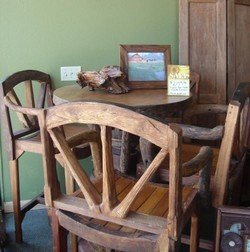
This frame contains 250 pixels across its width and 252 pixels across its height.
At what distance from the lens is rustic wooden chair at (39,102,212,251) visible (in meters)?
1.06

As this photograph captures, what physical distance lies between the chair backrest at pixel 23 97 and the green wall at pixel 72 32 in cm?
11

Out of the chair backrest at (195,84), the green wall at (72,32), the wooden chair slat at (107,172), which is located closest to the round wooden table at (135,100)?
the chair backrest at (195,84)

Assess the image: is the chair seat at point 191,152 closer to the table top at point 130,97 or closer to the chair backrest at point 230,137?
the chair backrest at point 230,137

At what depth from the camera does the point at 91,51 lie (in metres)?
2.45

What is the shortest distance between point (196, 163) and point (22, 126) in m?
1.46

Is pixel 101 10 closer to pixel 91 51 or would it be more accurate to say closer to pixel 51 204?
pixel 91 51

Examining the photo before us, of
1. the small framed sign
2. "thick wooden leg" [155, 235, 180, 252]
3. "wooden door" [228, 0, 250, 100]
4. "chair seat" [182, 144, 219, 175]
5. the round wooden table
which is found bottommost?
"thick wooden leg" [155, 235, 180, 252]

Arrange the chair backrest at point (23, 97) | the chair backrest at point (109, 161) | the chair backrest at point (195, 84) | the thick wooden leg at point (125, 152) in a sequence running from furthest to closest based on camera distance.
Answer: the chair backrest at point (195, 84)
the chair backrest at point (23, 97)
the thick wooden leg at point (125, 152)
the chair backrest at point (109, 161)

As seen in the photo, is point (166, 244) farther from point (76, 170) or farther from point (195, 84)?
point (195, 84)

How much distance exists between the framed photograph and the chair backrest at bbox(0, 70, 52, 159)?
57cm

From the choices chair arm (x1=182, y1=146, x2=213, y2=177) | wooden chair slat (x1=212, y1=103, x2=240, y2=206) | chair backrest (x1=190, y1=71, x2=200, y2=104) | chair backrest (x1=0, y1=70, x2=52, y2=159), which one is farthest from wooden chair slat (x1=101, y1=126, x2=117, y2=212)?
chair backrest (x1=190, y1=71, x2=200, y2=104)

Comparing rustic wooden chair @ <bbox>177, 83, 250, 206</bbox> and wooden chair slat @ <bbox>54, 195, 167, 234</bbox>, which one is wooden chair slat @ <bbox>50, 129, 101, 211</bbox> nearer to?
wooden chair slat @ <bbox>54, 195, 167, 234</bbox>

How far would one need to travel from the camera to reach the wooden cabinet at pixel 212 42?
245 cm

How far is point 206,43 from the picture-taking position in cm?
249
